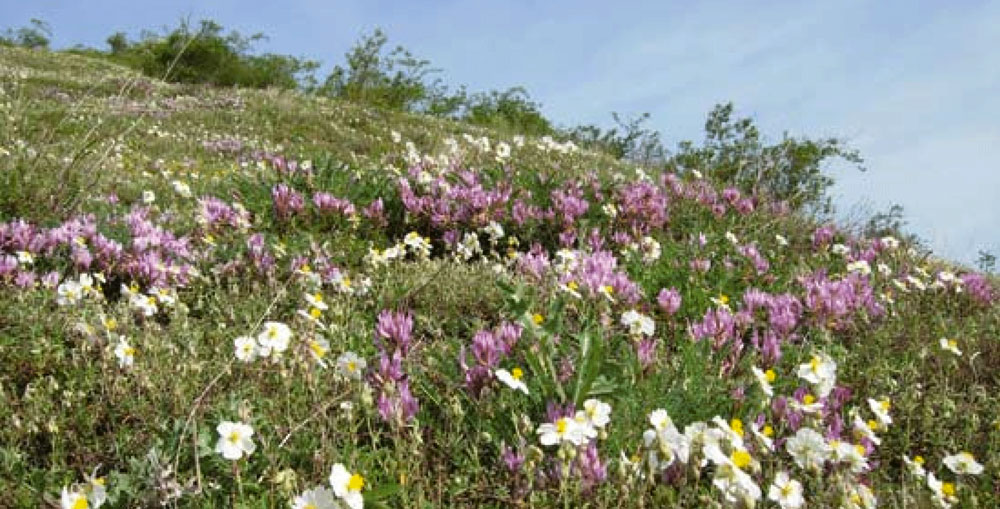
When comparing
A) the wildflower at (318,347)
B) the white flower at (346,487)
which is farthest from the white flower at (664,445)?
the wildflower at (318,347)

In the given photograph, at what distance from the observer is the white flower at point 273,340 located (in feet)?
8.17

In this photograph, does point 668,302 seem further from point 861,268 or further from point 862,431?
point 861,268

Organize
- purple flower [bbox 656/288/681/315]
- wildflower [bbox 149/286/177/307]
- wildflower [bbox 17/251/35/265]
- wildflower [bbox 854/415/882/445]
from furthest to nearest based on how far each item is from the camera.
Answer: purple flower [bbox 656/288/681/315]
wildflower [bbox 17/251/35/265]
wildflower [bbox 149/286/177/307]
wildflower [bbox 854/415/882/445]

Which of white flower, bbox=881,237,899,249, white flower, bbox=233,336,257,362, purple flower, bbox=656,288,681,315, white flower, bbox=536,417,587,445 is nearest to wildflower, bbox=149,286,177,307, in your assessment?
white flower, bbox=233,336,257,362

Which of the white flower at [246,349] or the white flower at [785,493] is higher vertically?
the white flower at [246,349]

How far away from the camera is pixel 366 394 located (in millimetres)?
2100

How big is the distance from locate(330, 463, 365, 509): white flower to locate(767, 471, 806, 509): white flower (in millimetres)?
1099

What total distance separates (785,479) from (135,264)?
331 centimetres

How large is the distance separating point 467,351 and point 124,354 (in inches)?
51.3

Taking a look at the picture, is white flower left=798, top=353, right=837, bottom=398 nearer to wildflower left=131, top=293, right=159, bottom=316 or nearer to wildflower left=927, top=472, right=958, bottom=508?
wildflower left=927, top=472, right=958, bottom=508

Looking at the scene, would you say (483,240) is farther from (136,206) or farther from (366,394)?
(366,394)

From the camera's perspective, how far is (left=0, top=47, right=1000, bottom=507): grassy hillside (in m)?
2.21

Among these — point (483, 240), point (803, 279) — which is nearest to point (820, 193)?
point (803, 279)

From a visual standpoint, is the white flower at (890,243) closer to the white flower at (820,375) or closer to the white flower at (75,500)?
the white flower at (820,375)
